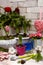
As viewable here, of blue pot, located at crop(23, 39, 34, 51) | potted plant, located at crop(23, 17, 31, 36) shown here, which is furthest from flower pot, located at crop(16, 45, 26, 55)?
potted plant, located at crop(23, 17, 31, 36)

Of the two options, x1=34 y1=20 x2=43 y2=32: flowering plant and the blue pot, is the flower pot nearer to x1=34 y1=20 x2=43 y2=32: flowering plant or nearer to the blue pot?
the blue pot

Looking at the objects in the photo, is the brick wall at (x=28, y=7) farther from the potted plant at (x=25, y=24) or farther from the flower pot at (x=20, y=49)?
the flower pot at (x=20, y=49)

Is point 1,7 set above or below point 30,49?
above

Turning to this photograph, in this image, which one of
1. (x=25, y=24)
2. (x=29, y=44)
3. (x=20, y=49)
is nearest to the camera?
(x=20, y=49)

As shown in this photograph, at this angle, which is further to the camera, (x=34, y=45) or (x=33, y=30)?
(x=33, y=30)

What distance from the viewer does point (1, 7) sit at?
159 cm

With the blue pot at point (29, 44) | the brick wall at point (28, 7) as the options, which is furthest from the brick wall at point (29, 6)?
the blue pot at point (29, 44)

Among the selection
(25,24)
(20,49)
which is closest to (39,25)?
(25,24)

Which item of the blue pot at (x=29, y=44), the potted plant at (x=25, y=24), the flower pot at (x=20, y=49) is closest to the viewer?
the flower pot at (x=20, y=49)

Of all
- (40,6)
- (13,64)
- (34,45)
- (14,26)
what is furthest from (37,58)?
(40,6)

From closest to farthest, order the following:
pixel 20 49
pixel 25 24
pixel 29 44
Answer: pixel 20 49, pixel 29 44, pixel 25 24

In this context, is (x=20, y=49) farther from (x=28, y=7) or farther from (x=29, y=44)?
(x=28, y=7)

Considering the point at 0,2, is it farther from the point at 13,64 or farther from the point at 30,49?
the point at 13,64

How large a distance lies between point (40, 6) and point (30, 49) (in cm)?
39
